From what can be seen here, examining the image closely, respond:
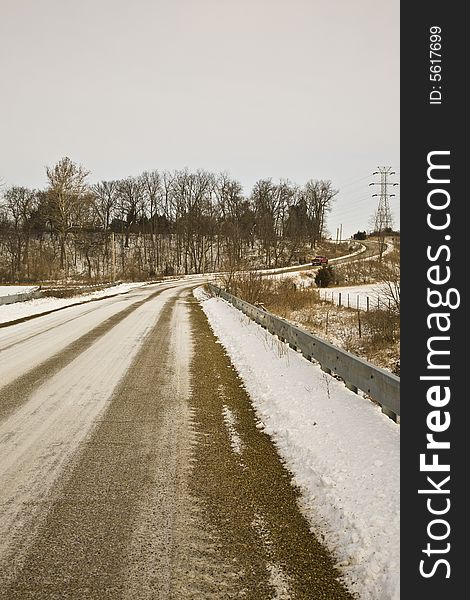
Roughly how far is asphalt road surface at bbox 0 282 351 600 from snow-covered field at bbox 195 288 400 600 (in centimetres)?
18

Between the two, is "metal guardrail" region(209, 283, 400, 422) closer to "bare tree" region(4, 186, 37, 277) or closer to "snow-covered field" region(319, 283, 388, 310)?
"snow-covered field" region(319, 283, 388, 310)

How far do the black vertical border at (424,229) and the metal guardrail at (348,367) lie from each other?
146cm

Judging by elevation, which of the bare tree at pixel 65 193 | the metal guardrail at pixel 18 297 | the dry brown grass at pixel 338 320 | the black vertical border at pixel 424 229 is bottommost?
the dry brown grass at pixel 338 320

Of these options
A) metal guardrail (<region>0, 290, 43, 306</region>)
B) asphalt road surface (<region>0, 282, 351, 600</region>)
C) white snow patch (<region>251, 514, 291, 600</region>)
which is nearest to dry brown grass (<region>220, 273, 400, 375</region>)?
asphalt road surface (<region>0, 282, 351, 600</region>)

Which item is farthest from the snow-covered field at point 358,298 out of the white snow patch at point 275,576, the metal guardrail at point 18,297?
the metal guardrail at point 18,297

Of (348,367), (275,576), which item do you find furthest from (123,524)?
(348,367)

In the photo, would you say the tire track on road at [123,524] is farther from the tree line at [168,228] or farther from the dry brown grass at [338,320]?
the tree line at [168,228]

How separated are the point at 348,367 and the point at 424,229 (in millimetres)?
3428

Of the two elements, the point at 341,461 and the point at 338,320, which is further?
the point at 338,320

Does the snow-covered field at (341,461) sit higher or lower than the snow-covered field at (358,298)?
lower

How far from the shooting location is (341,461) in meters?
4.70

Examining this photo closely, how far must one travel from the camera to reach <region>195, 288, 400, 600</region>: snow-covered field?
10.3ft

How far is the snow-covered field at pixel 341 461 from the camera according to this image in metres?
3.13

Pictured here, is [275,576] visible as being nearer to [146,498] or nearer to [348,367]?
[146,498]
